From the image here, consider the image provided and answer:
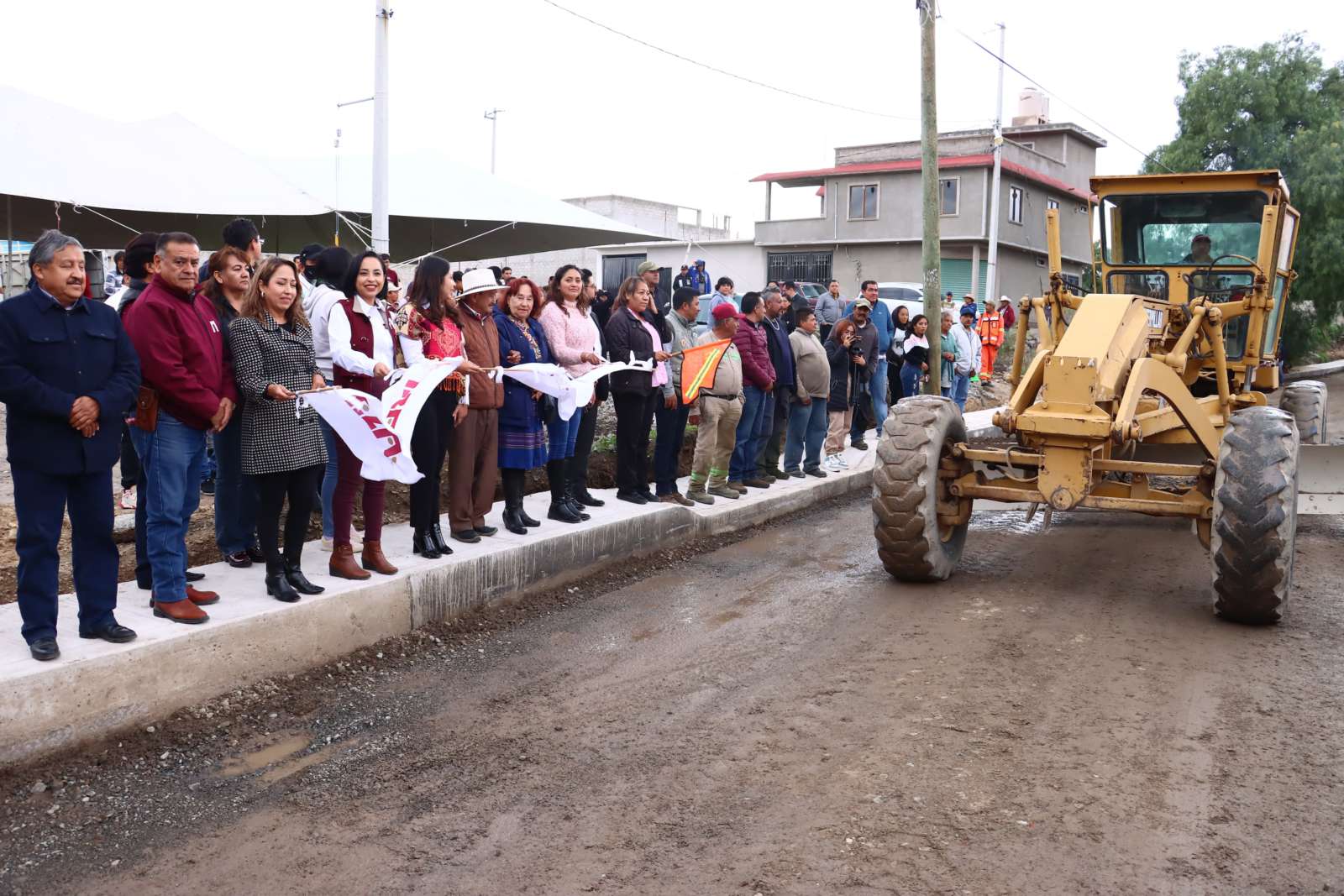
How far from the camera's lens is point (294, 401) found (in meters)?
5.73

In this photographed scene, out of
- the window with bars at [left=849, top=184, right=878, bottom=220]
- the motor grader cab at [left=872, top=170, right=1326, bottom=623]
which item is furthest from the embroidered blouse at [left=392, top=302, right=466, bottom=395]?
the window with bars at [left=849, top=184, right=878, bottom=220]

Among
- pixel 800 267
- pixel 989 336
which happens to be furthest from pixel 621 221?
pixel 989 336

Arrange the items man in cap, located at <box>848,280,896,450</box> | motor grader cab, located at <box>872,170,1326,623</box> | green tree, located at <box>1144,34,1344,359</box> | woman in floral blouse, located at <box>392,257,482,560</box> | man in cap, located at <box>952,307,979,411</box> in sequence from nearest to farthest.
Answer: motor grader cab, located at <box>872,170,1326,623</box> < woman in floral blouse, located at <box>392,257,482,560</box> < man in cap, located at <box>848,280,896,450</box> < man in cap, located at <box>952,307,979,411</box> < green tree, located at <box>1144,34,1344,359</box>

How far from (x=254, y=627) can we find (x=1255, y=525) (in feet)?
17.8

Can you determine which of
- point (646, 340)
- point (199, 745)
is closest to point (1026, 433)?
point (646, 340)

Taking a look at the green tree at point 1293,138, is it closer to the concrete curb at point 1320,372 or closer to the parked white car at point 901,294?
the parked white car at point 901,294

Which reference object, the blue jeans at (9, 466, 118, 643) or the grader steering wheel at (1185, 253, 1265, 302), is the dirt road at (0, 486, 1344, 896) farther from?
the grader steering wheel at (1185, 253, 1265, 302)

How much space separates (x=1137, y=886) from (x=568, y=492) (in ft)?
18.9

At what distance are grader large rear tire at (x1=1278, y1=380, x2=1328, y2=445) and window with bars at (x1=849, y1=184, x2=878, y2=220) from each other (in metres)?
30.3

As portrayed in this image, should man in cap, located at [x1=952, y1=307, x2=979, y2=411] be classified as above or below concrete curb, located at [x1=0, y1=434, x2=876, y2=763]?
above

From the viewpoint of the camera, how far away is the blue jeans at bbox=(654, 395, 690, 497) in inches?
366

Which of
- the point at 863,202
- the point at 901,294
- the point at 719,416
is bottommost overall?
the point at 719,416

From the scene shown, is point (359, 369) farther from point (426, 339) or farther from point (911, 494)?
point (911, 494)

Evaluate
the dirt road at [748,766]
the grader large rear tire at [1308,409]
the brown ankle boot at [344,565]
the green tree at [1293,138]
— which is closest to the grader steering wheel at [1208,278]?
the grader large rear tire at [1308,409]
